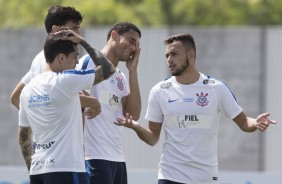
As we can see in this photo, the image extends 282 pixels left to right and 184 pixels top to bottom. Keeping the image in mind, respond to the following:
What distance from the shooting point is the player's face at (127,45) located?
8742 millimetres

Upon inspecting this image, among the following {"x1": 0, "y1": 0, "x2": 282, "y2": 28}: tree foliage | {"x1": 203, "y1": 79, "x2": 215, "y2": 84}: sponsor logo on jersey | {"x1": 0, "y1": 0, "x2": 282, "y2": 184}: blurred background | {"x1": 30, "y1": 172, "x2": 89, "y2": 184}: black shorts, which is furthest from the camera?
{"x1": 0, "y1": 0, "x2": 282, "y2": 28}: tree foliage

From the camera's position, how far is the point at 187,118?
8.79m

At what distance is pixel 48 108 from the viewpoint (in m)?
7.65

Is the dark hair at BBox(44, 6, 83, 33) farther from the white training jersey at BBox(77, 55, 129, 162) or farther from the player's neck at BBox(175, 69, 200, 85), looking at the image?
the player's neck at BBox(175, 69, 200, 85)

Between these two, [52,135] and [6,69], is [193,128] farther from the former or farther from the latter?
[6,69]

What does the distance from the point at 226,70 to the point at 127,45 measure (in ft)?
28.8

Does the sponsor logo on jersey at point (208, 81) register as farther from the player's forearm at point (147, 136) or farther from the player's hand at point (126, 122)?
the player's hand at point (126, 122)

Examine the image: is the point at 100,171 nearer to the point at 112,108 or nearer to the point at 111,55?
the point at 112,108

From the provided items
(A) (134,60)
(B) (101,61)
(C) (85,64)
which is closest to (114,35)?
(A) (134,60)

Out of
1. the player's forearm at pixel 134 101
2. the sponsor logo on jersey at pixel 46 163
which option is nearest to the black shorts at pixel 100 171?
the player's forearm at pixel 134 101

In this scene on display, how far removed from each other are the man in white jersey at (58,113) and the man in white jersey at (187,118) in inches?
41.8

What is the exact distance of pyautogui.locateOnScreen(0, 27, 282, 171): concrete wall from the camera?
17297 mm

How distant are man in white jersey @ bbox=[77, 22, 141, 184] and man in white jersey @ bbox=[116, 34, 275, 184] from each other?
0.61 feet

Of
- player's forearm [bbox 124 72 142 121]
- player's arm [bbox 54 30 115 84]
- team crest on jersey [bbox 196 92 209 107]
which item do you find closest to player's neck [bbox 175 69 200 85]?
team crest on jersey [bbox 196 92 209 107]
